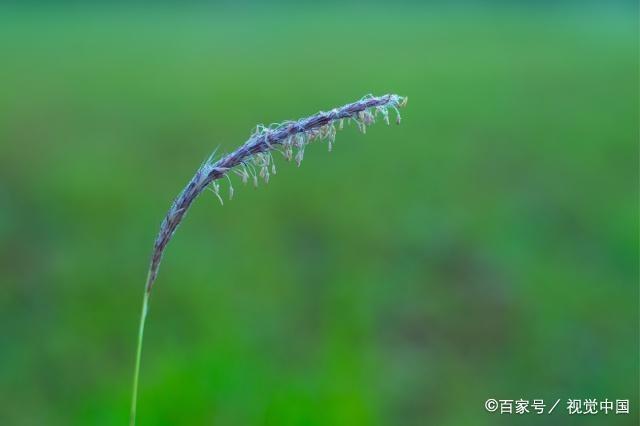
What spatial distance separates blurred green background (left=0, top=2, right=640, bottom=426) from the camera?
3.73 m

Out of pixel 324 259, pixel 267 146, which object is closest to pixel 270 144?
pixel 267 146

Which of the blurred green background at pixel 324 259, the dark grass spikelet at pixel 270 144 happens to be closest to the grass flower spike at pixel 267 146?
the dark grass spikelet at pixel 270 144

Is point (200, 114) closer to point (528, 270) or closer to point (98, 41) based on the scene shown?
point (528, 270)

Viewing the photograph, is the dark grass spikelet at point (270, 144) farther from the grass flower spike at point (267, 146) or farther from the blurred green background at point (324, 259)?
the blurred green background at point (324, 259)

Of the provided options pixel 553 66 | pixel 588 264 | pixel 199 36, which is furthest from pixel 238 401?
pixel 199 36

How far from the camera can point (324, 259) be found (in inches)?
219

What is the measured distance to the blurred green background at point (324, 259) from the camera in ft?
12.2

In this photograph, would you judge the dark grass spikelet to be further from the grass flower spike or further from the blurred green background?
the blurred green background

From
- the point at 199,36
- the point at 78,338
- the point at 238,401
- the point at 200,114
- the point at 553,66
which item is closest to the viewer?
the point at 238,401

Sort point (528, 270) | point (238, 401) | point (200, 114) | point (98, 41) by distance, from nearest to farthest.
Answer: point (238, 401), point (528, 270), point (200, 114), point (98, 41)

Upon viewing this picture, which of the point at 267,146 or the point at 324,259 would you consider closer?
the point at 267,146

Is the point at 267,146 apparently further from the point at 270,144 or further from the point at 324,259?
the point at 324,259

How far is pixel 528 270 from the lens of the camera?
5414 mm

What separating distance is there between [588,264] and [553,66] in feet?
25.4
